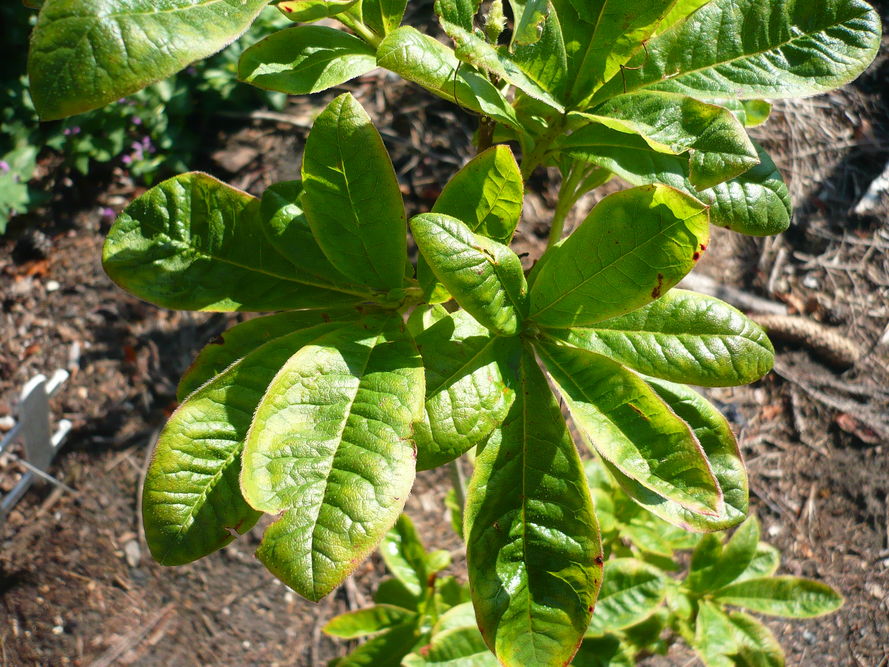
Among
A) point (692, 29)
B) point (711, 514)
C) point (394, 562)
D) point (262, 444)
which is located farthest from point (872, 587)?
point (262, 444)

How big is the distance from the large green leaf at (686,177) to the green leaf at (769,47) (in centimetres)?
8

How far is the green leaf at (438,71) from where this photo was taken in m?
0.78

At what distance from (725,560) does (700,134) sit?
1.19 metres

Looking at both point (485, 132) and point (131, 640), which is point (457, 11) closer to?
point (485, 132)

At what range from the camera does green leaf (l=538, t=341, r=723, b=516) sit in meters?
0.80

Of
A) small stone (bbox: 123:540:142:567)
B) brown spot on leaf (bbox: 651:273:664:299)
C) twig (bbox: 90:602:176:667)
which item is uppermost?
brown spot on leaf (bbox: 651:273:664:299)

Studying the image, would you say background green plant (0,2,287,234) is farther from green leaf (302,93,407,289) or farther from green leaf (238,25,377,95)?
green leaf (302,93,407,289)

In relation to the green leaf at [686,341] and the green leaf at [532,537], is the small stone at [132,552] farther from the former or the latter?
the green leaf at [686,341]

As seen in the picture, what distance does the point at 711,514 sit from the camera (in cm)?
79

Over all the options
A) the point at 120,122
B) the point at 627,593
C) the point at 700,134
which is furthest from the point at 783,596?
the point at 120,122

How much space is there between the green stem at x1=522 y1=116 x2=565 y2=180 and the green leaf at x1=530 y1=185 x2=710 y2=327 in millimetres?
184

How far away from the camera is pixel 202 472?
0.89 m

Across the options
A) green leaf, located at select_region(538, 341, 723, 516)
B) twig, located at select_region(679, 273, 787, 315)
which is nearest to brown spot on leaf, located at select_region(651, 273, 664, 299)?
green leaf, located at select_region(538, 341, 723, 516)

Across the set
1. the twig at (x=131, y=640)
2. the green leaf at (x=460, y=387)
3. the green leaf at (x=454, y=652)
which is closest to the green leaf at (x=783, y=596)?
the green leaf at (x=454, y=652)
